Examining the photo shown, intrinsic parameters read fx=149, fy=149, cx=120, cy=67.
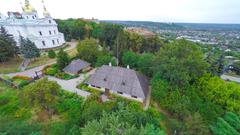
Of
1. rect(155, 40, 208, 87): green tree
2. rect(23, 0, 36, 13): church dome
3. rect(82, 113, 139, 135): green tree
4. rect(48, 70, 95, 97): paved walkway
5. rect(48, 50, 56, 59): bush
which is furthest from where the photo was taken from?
rect(23, 0, 36, 13): church dome

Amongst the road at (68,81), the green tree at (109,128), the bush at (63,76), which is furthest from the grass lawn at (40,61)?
the green tree at (109,128)

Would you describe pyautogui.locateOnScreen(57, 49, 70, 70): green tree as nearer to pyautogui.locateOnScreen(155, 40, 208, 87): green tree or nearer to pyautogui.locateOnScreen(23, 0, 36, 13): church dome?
pyautogui.locateOnScreen(155, 40, 208, 87): green tree

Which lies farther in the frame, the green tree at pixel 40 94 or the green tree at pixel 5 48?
the green tree at pixel 5 48

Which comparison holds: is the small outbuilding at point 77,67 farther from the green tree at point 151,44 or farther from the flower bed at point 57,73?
the green tree at point 151,44

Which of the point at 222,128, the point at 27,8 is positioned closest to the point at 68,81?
the point at 222,128

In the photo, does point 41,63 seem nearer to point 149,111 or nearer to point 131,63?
point 131,63

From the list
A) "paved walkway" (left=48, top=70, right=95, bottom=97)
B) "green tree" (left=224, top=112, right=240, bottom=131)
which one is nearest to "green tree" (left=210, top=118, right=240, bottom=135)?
"green tree" (left=224, top=112, right=240, bottom=131)
